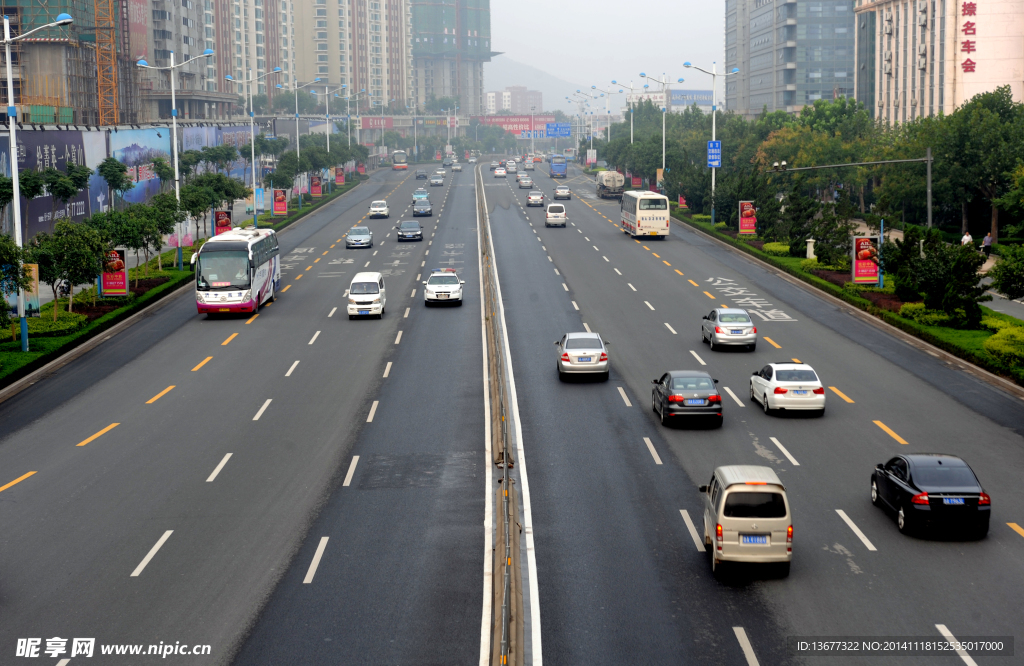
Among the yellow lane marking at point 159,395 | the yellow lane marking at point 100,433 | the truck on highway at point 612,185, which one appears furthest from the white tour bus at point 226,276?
the truck on highway at point 612,185

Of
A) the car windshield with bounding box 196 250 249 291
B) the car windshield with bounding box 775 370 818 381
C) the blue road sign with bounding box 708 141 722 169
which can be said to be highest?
the blue road sign with bounding box 708 141 722 169

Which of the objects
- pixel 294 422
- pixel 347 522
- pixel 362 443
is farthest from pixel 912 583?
pixel 294 422

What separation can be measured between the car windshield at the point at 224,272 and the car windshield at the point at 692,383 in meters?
25.6

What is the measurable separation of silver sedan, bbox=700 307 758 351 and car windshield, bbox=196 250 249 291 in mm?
21759

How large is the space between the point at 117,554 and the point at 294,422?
1056 cm

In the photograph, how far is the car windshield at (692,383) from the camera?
30.5m

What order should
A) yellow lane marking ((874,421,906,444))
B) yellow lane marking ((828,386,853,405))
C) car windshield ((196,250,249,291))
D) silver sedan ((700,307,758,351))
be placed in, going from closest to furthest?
yellow lane marking ((874,421,906,444)) → yellow lane marking ((828,386,853,405)) → silver sedan ((700,307,758,351)) → car windshield ((196,250,249,291))

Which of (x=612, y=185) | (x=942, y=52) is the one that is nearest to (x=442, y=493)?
(x=942, y=52)

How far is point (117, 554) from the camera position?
Result: 69.3ft

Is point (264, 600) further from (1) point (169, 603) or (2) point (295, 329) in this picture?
(2) point (295, 329)

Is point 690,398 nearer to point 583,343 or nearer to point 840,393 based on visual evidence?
point 583,343

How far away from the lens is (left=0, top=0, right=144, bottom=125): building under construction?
11212cm

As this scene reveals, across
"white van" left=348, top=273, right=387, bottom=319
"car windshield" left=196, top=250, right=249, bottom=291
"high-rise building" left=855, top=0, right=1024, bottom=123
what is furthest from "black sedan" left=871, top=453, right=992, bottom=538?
"high-rise building" left=855, top=0, right=1024, bottom=123

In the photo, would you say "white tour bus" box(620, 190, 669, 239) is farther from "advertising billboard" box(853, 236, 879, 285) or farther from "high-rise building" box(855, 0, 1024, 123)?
"high-rise building" box(855, 0, 1024, 123)
